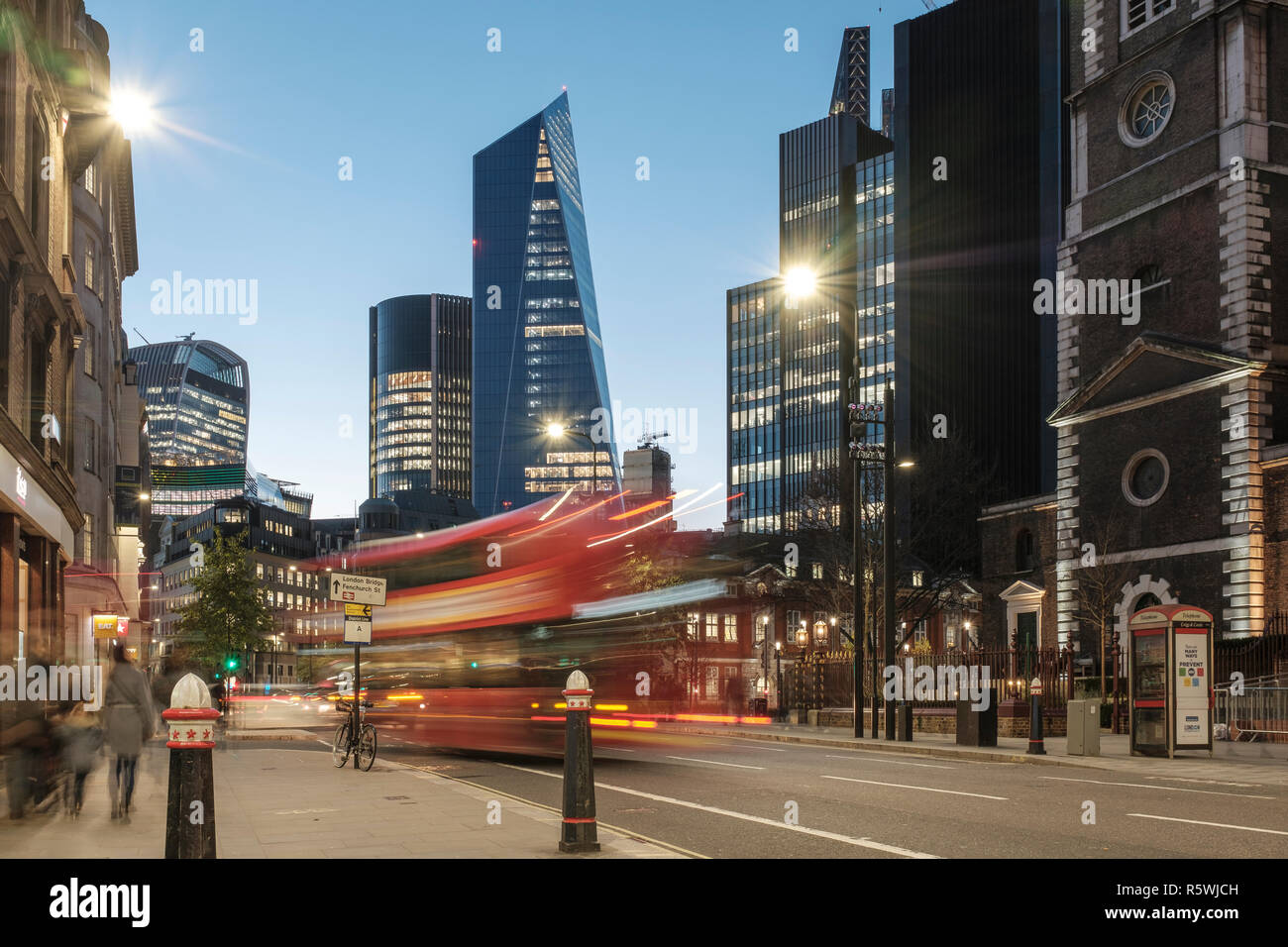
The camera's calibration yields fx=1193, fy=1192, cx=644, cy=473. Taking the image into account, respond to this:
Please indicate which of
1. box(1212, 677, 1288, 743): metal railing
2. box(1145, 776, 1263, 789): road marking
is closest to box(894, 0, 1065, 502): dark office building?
box(1212, 677, 1288, 743): metal railing

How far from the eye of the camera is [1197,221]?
4034 centimetres

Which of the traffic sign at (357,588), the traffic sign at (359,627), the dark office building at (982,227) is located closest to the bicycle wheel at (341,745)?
the traffic sign at (359,627)

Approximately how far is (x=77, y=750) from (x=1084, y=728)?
55.1ft

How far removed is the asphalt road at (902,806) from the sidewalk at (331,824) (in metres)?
1.07

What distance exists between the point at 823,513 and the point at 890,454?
93.3 feet

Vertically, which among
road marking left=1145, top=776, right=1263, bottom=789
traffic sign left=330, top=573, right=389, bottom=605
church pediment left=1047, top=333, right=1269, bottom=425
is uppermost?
church pediment left=1047, top=333, right=1269, bottom=425

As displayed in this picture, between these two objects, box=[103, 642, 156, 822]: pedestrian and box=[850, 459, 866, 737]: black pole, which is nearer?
box=[103, 642, 156, 822]: pedestrian

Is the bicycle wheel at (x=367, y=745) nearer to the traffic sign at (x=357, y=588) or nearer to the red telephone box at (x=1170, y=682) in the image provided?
the traffic sign at (x=357, y=588)

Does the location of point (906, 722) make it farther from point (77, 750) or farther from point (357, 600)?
point (77, 750)

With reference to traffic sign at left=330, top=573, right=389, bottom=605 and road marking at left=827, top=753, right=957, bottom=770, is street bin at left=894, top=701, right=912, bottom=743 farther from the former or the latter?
traffic sign at left=330, top=573, right=389, bottom=605

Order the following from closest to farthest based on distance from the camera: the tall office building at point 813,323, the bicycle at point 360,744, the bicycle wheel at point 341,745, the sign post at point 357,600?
the bicycle at point 360,744 → the sign post at point 357,600 → the bicycle wheel at point 341,745 → the tall office building at point 813,323

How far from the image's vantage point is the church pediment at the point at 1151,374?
128 ft

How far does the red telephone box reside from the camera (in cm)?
2175

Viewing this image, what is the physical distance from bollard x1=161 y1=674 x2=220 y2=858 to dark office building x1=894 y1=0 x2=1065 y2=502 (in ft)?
323
